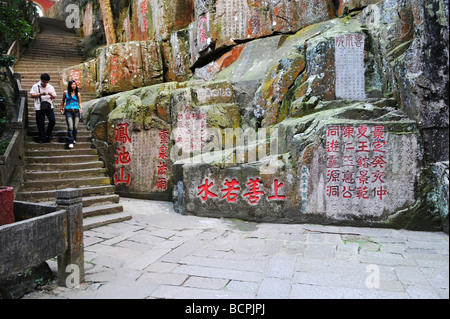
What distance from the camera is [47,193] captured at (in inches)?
243

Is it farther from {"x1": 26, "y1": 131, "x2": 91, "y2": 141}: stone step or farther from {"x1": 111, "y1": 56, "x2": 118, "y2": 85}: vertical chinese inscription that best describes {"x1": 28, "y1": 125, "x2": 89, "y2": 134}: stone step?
{"x1": 111, "y1": 56, "x2": 118, "y2": 85}: vertical chinese inscription

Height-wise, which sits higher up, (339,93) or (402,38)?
(402,38)

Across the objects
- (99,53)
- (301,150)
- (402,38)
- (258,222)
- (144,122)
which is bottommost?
(258,222)

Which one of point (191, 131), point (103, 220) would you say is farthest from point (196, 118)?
point (103, 220)

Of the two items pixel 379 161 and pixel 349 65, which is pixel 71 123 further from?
pixel 379 161

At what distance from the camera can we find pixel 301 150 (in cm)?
554

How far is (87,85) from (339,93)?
9301mm

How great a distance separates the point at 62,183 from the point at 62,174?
0.39 m

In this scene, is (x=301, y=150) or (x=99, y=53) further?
(x=99, y=53)

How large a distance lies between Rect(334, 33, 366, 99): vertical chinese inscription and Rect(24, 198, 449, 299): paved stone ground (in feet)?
9.33

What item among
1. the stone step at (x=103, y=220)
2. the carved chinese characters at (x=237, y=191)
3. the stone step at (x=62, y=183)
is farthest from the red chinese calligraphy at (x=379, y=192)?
the stone step at (x=62, y=183)

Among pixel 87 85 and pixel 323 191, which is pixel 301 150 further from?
pixel 87 85

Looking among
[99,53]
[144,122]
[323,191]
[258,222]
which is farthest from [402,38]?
[99,53]

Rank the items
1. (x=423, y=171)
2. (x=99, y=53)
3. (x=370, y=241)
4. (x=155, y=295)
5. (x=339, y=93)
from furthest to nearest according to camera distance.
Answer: (x=99, y=53)
(x=339, y=93)
(x=423, y=171)
(x=370, y=241)
(x=155, y=295)
